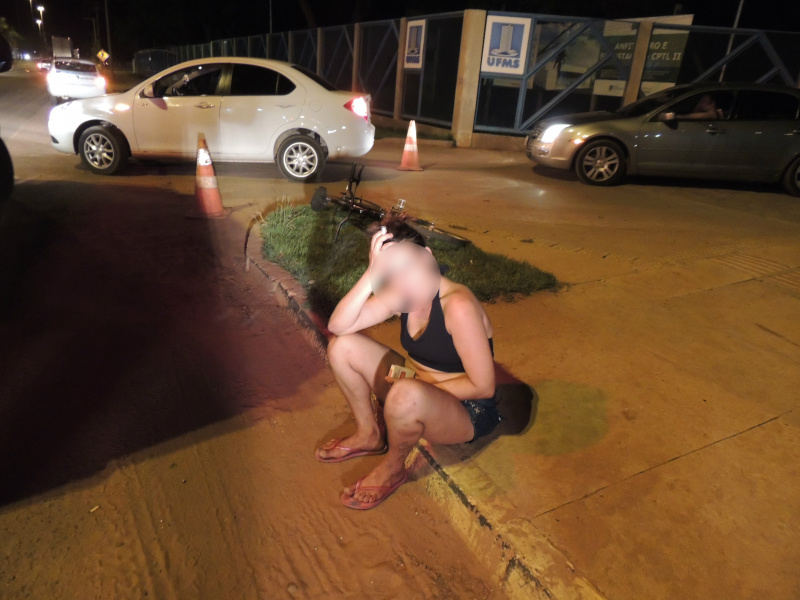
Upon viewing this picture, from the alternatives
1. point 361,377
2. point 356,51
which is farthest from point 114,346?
point 356,51

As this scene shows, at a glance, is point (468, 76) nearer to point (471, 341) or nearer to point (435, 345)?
point (435, 345)

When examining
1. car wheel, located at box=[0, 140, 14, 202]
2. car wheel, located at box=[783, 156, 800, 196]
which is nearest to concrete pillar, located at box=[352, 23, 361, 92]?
car wheel, located at box=[783, 156, 800, 196]

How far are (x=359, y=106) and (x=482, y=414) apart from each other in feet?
22.2

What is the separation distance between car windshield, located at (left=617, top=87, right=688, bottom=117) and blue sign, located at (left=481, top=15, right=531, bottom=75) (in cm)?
452

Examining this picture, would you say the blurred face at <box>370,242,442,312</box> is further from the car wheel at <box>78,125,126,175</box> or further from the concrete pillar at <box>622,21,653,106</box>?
the concrete pillar at <box>622,21,653,106</box>

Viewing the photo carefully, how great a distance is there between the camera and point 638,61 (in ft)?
43.2

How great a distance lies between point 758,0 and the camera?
89.5 ft

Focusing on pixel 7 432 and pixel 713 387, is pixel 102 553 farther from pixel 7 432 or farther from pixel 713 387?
pixel 713 387

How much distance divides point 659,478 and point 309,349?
2.26 m

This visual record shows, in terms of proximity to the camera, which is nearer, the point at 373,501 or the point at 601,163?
the point at 373,501

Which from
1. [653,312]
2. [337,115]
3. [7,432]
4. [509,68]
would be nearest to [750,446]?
[653,312]

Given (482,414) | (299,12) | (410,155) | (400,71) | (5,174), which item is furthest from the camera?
(299,12)

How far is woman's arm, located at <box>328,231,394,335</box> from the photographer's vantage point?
2.48m

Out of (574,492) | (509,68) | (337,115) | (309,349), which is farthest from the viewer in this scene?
(509,68)
